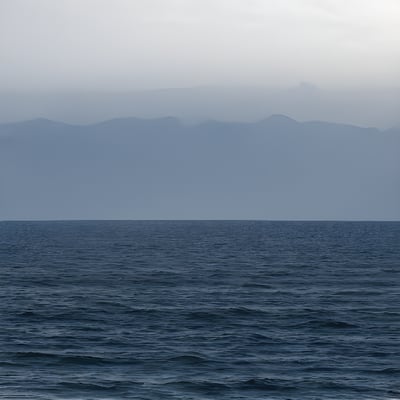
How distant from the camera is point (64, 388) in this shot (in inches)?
1554

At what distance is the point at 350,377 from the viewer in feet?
138

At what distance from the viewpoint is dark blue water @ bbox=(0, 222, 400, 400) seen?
132 feet

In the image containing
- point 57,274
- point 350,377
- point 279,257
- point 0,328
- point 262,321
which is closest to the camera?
point 350,377

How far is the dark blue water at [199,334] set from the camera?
1582 inches

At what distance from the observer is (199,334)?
53875mm

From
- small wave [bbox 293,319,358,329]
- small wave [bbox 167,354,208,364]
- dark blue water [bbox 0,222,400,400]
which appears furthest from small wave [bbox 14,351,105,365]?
small wave [bbox 293,319,358,329]

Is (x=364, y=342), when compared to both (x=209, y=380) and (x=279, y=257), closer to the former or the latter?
(x=209, y=380)

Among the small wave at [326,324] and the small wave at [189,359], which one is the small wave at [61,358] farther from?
the small wave at [326,324]

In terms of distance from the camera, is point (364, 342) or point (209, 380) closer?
point (209, 380)

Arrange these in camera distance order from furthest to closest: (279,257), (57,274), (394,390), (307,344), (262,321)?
(279,257) < (57,274) < (262,321) < (307,344) < (394,390)

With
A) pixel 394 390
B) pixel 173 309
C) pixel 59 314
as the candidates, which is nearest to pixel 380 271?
pixel 173 309

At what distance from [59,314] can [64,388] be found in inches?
916

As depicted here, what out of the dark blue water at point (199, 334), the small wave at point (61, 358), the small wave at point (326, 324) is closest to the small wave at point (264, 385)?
the dark blue water at point (199, 334)

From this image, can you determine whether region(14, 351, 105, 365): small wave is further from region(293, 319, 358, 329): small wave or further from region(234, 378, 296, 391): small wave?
region(293, 319, 358, 329): small wave
